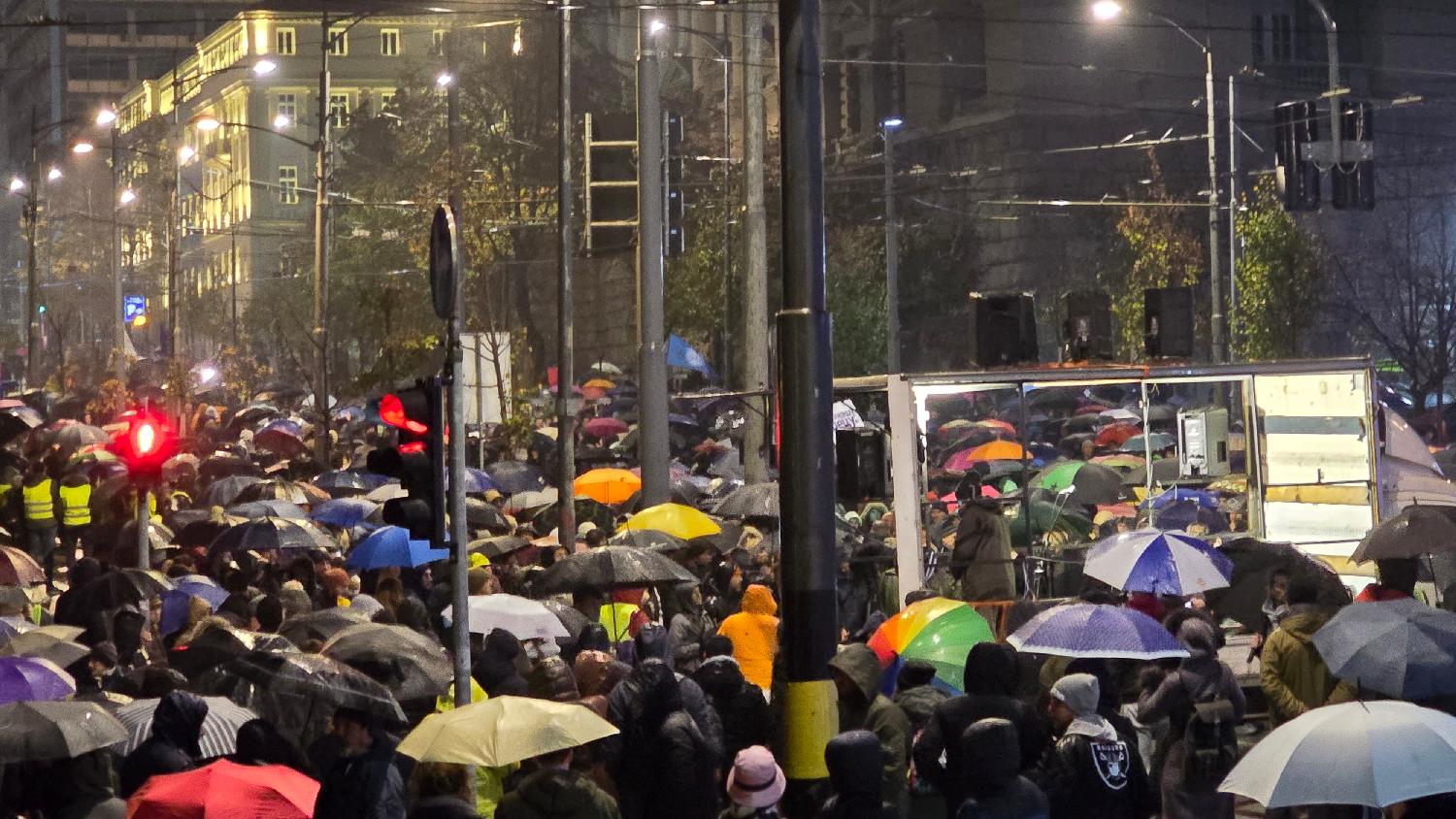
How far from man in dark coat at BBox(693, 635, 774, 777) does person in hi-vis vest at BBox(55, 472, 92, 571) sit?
16.2 meters

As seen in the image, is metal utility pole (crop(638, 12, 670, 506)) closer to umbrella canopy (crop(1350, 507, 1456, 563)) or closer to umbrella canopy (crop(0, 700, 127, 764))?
umbrella canopy (crop(1350, 507, 1456, 563))

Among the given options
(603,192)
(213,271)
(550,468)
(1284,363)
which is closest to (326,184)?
(550,468)

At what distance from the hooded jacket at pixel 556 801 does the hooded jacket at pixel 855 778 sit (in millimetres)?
859

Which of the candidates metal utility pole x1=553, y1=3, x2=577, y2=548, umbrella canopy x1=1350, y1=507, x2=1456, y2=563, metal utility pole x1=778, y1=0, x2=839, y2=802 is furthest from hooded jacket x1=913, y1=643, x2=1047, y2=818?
metal utility pole x1=553, y1=3, x2=577, y2=548

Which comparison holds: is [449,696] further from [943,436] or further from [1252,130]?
[1252,130]

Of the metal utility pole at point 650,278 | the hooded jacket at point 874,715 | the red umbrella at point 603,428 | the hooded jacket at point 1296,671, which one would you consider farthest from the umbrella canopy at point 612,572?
the red umbrella at point 603,428

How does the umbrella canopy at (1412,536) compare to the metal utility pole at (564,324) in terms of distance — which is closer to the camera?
the umbrella canopy at (1412,536)

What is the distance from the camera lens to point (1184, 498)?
2133 cm

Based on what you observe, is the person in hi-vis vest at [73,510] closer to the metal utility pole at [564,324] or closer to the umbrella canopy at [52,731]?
the metal utility pole at [564,324]

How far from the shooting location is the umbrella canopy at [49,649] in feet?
39.7

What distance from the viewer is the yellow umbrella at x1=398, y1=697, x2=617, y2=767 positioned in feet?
28.2

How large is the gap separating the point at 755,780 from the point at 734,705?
2.31m

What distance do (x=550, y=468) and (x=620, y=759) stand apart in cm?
2585

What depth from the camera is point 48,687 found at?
35.1 ft
